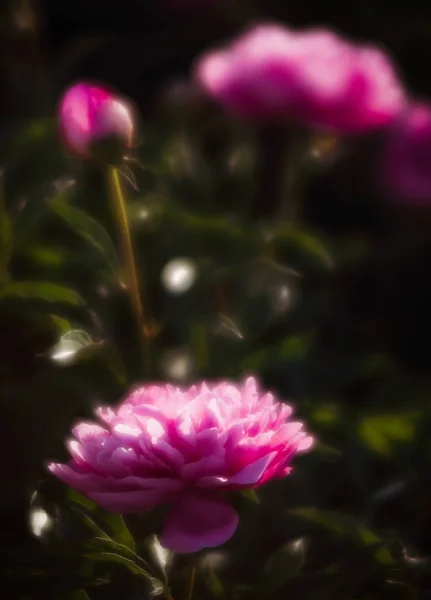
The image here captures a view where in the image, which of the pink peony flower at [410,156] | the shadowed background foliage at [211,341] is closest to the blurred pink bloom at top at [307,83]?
the shadowed background foliage at [211,341]

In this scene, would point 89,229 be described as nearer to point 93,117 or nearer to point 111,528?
point 93,117

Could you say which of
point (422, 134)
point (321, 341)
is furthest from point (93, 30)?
point (321, 341)

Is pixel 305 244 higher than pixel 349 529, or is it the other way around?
pixel 349 529

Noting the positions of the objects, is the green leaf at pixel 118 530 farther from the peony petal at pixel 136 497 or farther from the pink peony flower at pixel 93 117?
the pink peony flower at pixel 93 117

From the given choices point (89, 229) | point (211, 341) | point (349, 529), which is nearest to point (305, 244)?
point (211, 341)

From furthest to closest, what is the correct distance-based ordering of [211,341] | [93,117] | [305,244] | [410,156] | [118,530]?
[410,156] → [305,244] → [211,341] → [93,117] → [118,530]
